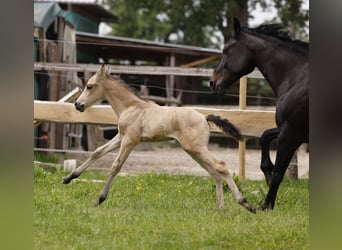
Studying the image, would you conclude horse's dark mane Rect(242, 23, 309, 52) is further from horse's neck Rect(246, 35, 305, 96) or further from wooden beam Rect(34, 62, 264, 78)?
wooden beam Rect(34, 62, 264, 78)

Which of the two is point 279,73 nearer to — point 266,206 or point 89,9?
point 266,206

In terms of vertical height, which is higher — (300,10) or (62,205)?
(300,10)

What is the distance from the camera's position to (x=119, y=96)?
6461 mm

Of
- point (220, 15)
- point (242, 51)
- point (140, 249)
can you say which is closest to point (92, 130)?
point (242, 51)

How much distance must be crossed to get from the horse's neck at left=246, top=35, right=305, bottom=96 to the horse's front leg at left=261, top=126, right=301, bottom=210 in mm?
521

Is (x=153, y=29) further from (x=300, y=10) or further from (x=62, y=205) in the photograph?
(x=62, y=205)

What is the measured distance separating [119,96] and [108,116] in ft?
7.63

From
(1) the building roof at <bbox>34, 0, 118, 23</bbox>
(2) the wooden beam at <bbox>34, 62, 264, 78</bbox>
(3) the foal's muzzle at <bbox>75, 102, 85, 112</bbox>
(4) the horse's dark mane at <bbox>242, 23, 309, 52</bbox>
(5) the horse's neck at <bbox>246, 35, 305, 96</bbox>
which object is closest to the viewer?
(5) the horse's neck at <bbox>246, 35, 305, 96</bbox>

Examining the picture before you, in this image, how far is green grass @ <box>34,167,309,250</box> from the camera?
4.21 metres

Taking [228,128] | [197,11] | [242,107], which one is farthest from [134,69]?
[197,11]

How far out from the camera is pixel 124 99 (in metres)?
6.45

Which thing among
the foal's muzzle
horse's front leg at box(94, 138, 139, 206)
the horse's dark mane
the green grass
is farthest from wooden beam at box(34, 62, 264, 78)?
horse's front leg at box(94, 138, 139, 206)

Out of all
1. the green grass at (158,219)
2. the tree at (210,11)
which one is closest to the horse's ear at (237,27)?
the green grass at (158,219)
